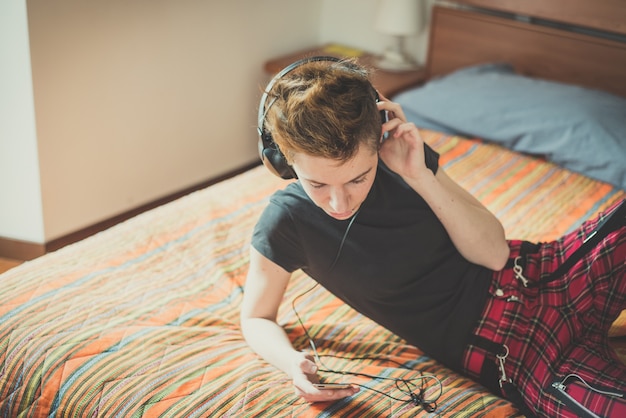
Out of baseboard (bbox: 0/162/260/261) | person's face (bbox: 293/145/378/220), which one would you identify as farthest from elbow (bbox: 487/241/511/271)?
baseboard (bbox: 0/162/260/261)

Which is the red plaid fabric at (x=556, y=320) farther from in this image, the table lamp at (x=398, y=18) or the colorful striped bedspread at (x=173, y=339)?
the table lamp at (x=398, y=18)

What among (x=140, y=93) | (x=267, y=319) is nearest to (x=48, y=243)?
(x=140, y=93)

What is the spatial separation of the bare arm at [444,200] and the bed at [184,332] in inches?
9.3

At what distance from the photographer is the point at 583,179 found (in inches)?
87.4

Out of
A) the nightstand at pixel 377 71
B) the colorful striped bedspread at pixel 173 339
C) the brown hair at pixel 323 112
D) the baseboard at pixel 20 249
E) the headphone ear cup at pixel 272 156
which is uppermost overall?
the brown hair at pixel 323 112

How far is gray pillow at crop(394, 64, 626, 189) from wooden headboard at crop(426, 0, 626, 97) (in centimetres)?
16

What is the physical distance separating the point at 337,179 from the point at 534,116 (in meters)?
1.38

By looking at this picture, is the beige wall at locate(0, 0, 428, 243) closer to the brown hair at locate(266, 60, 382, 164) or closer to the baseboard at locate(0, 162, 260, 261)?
the baseboard at locate(0, 162, 260, 261)

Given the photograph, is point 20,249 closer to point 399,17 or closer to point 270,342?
point 270,342

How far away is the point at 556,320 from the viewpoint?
4.33ft

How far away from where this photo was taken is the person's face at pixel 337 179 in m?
1.14

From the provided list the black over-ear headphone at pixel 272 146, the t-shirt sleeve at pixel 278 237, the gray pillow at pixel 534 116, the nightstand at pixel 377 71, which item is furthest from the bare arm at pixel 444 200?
the nightstand at pixel 377 71

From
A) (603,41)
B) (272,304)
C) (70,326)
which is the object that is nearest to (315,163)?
(272,304)

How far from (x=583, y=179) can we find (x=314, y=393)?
1389 mm
